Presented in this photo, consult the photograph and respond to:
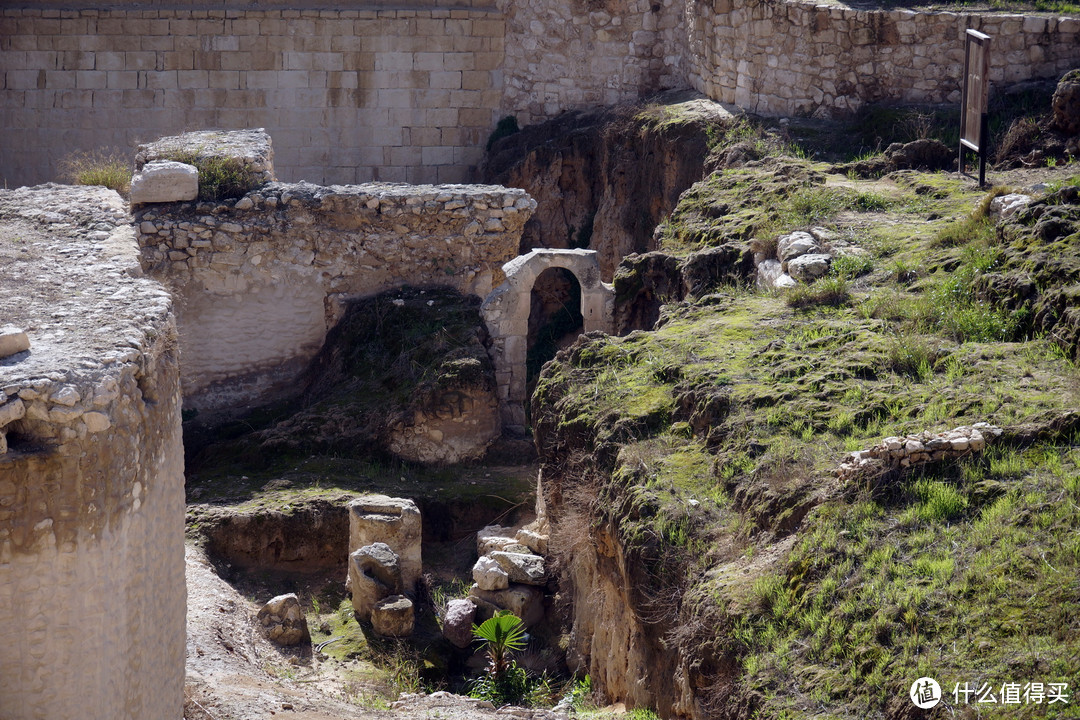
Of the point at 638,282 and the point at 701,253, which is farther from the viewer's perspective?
the point at 638,282

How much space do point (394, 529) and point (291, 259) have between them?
3.69 meters

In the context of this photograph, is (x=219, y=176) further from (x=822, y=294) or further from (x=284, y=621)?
(x=822, y=294)

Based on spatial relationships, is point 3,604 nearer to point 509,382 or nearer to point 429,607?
point 429,607

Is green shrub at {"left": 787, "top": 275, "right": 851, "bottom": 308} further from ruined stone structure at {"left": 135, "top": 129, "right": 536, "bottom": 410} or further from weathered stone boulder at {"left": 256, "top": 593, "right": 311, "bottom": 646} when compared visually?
ruined stone structure at {"left": 135, "top": 129, "right": 536, "bottom": 410}

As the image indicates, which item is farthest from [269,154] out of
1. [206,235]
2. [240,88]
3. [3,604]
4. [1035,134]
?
[3,604]

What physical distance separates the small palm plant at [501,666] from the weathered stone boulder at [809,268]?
3272mm

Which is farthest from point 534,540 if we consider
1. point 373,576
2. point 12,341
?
point 12,341

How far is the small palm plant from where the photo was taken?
9227mm

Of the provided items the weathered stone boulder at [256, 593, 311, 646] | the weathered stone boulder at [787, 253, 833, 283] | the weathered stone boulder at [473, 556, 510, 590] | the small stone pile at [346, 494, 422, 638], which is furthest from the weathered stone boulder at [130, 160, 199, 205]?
the weathered stone boulder at [787, 253, 833, 283]

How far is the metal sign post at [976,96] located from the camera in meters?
10.7

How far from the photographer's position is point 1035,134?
38.8ft

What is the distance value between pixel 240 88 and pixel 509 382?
8219 millimetres

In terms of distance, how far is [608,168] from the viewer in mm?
17234

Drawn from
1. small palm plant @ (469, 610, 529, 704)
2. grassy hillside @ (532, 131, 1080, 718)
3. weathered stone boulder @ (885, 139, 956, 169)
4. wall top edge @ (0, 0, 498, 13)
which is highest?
wall top edge @ (0, 0, 498, 13)
